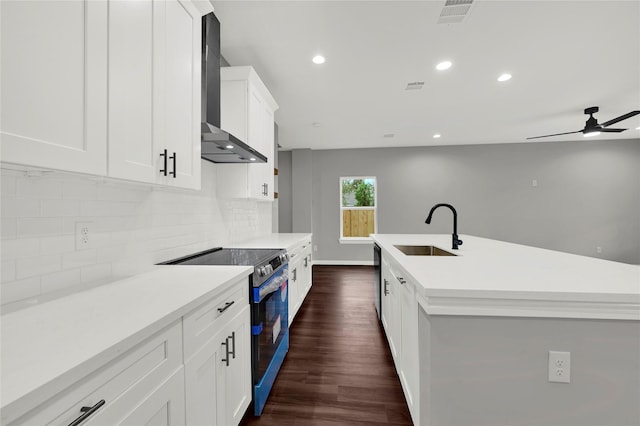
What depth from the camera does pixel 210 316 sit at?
1.19 meters

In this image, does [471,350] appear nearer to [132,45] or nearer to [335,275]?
[132,45]

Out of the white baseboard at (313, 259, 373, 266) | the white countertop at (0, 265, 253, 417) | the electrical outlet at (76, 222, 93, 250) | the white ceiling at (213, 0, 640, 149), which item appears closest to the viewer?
the white countertop at (0, 265, 253, 417)

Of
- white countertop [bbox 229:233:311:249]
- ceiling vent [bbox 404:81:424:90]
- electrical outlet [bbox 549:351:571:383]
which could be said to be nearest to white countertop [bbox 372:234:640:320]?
electrical outlet [bbox 549:351:571:383]

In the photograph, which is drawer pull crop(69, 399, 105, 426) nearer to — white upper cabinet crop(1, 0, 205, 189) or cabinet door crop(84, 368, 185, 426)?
cabinet door crop(84, 368, 185, 426)

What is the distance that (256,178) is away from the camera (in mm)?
2838

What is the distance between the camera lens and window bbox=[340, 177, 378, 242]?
21.8 ft

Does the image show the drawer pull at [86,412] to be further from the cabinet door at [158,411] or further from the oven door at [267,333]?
the oven door at [267,333]

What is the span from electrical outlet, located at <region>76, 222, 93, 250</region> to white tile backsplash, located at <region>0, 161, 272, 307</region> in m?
0.02

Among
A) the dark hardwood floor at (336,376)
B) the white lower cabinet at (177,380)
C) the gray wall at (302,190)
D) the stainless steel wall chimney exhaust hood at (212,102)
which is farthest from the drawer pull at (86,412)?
the gray wall at (302,190)

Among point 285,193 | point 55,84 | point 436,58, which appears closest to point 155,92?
point 55,84

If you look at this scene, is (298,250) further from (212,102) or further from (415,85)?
(415,85)

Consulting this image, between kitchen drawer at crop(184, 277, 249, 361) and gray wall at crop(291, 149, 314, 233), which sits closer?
kitchen drawer at crop(184, 277, 249, 361)

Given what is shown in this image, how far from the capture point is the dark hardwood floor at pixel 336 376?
1.72 meters

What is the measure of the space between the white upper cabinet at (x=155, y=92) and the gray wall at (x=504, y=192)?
195 inches
